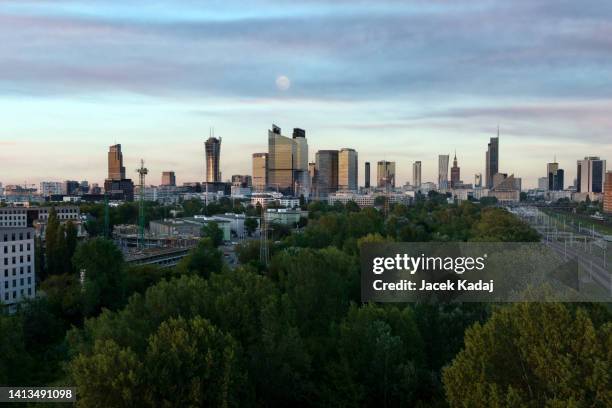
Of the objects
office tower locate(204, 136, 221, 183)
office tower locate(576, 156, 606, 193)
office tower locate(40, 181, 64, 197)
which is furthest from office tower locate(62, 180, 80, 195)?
office tower locate(576, 156, 606, 193)

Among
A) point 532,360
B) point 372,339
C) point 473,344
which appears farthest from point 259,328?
point 532,360

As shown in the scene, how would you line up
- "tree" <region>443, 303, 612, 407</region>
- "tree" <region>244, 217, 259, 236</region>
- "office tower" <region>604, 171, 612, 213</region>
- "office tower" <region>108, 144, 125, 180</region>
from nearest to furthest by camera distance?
"tree" <region>443, 303, 612, 407</region>
"tree" <region>244, 217, 259, 236</region>
"office tower" <region>604, 171, 612, 213</region>
"office tower" <region>108, 144, 125, 180</region>

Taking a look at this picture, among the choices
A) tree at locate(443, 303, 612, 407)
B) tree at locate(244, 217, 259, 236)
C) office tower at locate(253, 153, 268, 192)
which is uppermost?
office tower at locate(253, 153, 268, 192)

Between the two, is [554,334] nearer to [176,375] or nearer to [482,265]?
[176,375]

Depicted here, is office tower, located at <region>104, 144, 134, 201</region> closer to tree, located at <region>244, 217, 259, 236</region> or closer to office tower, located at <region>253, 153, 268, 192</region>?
office tower, located at <region>253, 153, 268, 192</region>

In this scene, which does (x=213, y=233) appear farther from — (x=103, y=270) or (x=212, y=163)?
(x=212, y=163)

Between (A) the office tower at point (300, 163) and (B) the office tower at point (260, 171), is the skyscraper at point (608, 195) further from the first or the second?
(B) the office tower at point (260, 171)
